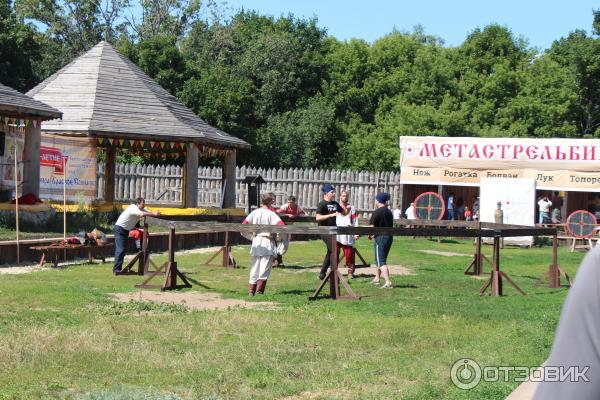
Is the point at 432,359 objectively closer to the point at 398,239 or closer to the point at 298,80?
the point at 398,239

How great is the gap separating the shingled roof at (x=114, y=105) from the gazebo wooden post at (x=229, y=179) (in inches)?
38.1

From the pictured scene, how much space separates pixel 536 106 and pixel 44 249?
36544mm

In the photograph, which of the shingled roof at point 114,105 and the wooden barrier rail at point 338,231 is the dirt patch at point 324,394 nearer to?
the wooden barrier rail at point 338,231

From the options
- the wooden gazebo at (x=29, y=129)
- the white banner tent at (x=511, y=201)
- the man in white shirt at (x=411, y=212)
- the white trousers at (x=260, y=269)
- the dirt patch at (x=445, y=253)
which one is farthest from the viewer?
the man in white shirt at (x=411, y=212)

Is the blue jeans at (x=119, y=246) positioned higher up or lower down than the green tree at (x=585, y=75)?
lower down

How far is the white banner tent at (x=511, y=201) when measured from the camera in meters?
35.6

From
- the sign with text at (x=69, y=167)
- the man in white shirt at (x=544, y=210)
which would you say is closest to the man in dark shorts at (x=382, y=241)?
the sign with text at (x=69, y=167)

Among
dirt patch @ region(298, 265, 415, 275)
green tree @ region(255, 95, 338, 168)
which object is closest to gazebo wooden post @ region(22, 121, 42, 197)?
dirt patch @ region(298, 265, 415, 275)

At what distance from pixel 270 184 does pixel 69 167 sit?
1276cm

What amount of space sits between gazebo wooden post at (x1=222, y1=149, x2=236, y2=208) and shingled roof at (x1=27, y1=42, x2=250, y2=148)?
97 cm

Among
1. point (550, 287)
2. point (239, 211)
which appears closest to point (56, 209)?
point (239, 211)

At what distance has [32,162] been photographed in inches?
1101

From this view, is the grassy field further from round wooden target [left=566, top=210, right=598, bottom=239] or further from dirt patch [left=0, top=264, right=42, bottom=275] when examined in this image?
round wooden target [left=566, top=210, right=598, bottom=239]

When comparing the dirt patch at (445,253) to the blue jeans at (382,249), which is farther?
the dirt patch at (445,253)
